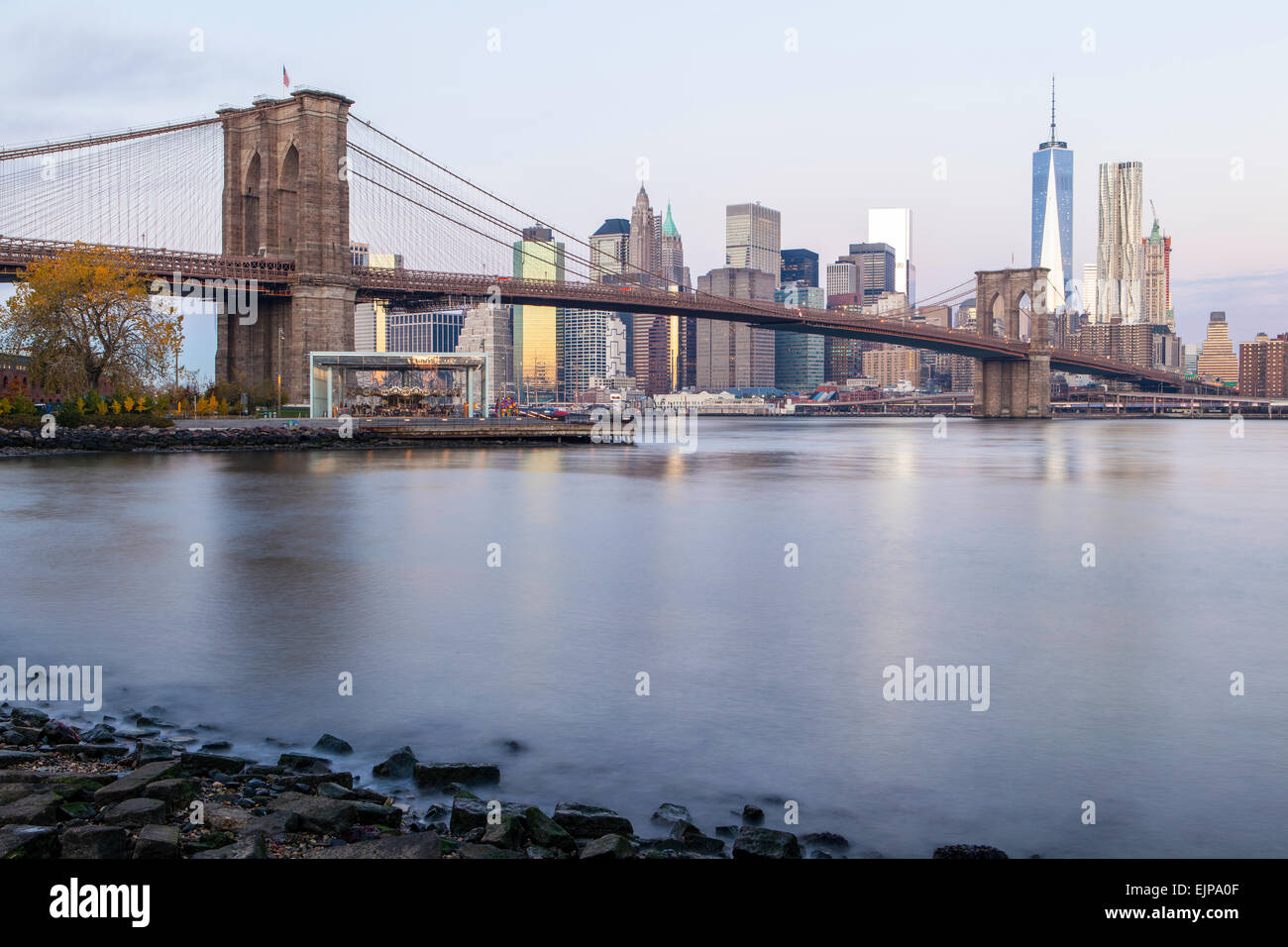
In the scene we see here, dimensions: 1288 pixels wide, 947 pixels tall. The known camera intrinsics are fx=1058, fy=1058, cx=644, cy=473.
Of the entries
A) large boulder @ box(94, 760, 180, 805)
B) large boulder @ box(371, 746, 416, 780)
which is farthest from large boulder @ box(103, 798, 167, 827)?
large boulder @ box(371, 746, 416, 780)

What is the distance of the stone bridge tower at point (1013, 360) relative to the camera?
129 metres

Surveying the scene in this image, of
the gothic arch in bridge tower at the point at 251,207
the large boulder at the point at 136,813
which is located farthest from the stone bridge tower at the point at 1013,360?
the large boulder at the point at 136,813

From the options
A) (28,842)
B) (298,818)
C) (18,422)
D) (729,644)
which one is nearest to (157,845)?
(28,842)

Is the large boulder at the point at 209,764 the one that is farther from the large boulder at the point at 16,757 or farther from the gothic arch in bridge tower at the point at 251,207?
the gothic arch in bridge tower at the point at 251,207

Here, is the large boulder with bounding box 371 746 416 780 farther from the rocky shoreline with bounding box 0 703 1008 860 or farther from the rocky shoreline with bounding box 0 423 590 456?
the rocky shoreline with bounding box 0 423 590 456

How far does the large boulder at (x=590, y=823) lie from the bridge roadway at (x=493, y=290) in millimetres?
54635

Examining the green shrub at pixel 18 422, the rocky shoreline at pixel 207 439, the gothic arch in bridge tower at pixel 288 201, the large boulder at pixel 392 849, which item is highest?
the gothic arch in bridge tower at pixel 288 201

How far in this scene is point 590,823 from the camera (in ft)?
23.7

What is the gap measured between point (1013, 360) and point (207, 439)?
104 metres

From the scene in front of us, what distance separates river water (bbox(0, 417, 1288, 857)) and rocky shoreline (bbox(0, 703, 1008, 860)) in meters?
0.40
